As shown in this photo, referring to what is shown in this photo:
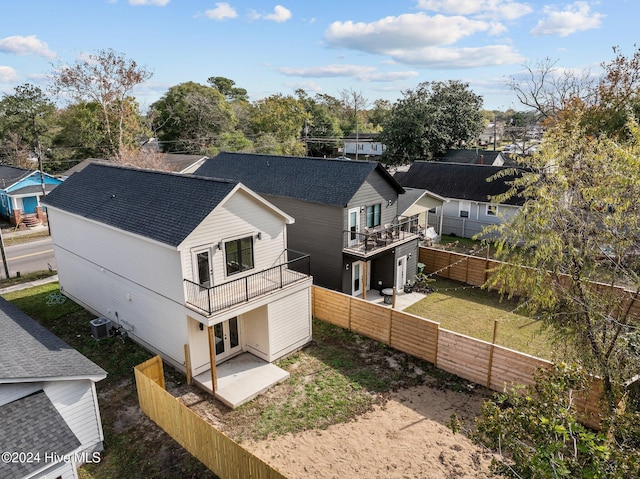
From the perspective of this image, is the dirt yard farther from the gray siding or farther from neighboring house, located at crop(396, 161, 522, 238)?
neighboring house, located at crop(396, 161, 522, 238)

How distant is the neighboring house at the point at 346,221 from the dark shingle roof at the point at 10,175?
84.6 ft

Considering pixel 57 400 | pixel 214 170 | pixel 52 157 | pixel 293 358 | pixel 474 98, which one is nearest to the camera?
pixel 57 400

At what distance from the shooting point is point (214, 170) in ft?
88.0

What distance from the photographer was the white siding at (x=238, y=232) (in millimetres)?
13570

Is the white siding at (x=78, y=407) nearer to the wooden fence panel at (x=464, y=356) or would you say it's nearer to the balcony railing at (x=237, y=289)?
the balcony railing at (x=237, y=289)

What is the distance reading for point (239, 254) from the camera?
15086 mm

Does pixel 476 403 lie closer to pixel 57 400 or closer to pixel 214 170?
pixel 57 400

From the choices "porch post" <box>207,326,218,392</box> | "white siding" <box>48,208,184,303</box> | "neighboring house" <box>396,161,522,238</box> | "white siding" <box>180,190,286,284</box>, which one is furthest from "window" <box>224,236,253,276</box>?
"neighboring house" <box>396,161,522,238</box>

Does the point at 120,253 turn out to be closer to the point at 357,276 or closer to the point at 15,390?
the point at 15,390

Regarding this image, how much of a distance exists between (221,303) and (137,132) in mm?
37401

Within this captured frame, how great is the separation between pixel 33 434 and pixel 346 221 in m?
14.0

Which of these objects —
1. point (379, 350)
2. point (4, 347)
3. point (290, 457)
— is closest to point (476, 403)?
point (379, 350)

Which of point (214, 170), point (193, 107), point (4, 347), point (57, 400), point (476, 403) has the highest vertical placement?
point (193, 107)

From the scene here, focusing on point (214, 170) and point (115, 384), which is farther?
point (214, 170)
